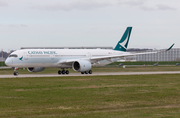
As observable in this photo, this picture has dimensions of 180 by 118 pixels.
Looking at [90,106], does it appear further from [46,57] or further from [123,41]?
[123,41]

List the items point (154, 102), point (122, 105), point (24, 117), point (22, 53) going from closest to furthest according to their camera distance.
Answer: point (24, 117) < point (122, 105) < point (154, 102) < point (22, 53)

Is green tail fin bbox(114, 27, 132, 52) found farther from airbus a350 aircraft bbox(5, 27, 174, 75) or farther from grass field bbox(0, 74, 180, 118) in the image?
grass field bbox(0, 74, 180, 118)

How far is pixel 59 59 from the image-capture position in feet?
153

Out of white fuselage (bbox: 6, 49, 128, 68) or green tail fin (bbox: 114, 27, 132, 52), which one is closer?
white fuselage (bbox: 6, 49, 128, 68)

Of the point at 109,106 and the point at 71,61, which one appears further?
the point at 71,61

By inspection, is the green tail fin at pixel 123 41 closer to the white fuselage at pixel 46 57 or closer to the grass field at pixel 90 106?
the white fuselage at pixel 46 57

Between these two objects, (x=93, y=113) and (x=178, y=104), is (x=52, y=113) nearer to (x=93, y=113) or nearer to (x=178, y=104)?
(x=93, y=113)

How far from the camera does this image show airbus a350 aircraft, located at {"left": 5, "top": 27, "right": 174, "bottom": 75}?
141 ft

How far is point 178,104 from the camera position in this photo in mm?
16656

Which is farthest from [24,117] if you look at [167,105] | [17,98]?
[167,105]

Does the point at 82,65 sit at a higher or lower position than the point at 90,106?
higher

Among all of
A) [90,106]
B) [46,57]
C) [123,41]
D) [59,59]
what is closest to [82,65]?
[59,59]

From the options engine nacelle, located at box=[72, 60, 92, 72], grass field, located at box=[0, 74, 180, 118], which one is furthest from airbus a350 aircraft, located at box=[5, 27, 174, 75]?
grass field, located at box=[0, 74, 180, 118]

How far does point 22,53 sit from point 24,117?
3103 cm
